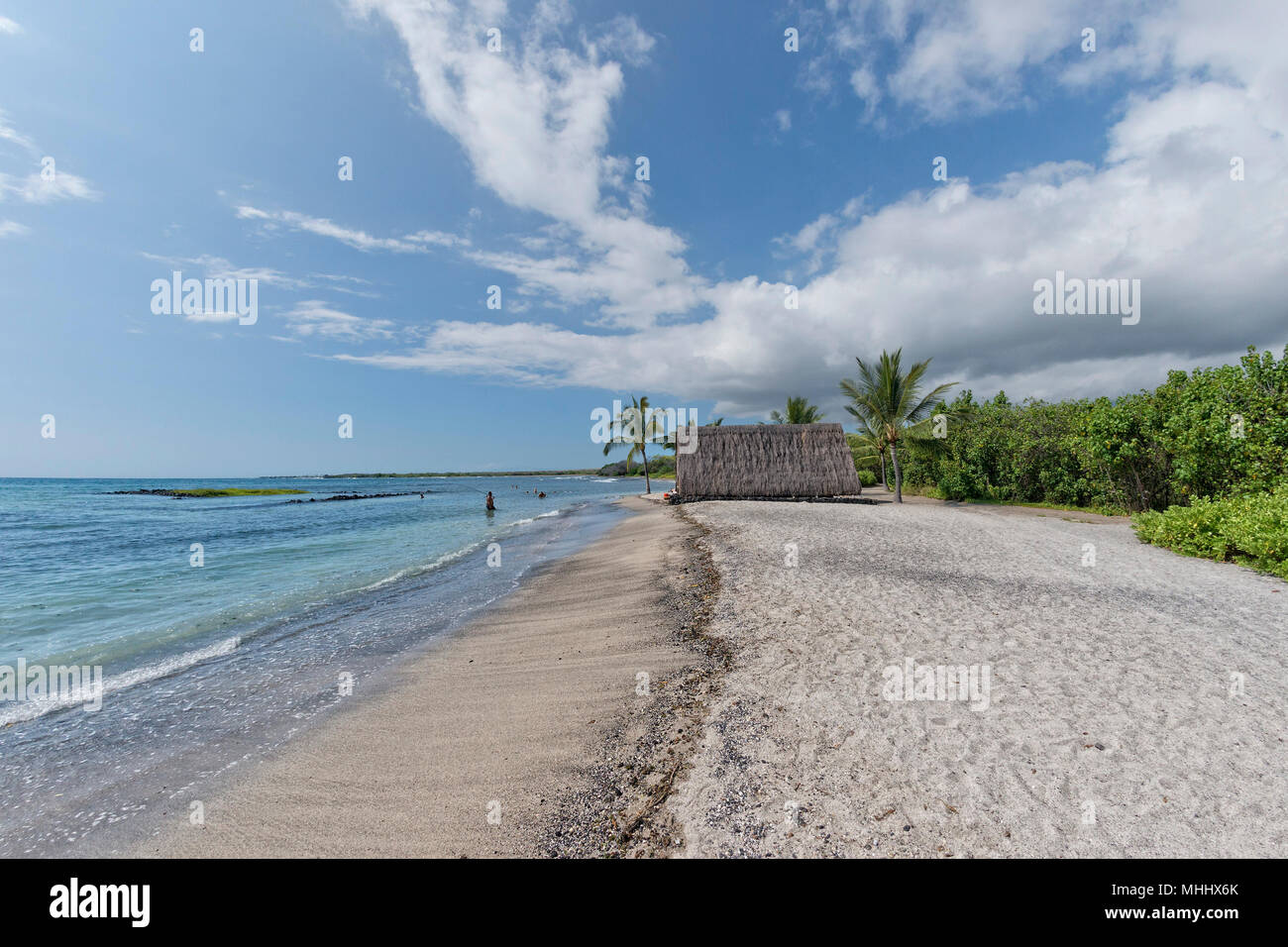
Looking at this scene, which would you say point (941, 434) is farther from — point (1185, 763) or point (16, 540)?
point (16, 540)

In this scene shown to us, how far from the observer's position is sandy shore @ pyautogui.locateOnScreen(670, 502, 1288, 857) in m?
2.79

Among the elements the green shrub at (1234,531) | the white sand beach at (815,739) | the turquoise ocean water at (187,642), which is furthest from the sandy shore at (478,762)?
the green shrub at (1234,531)

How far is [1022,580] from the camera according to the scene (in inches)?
323

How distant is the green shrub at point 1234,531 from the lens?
8.77 metres

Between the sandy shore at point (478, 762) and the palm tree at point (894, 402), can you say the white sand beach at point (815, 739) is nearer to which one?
the sandy shore at point (478, 762)

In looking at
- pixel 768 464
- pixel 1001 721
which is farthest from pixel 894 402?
pixel 1001 721

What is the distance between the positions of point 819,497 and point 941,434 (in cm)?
697

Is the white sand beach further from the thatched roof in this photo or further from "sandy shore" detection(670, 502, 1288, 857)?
the thatched roof

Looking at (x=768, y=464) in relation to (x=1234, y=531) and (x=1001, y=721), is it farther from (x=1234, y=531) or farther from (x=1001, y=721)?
(x=1001, y=721)

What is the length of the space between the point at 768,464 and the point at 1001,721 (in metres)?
21.2

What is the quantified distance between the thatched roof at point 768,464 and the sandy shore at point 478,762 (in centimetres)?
1809

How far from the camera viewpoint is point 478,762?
12.7 ft

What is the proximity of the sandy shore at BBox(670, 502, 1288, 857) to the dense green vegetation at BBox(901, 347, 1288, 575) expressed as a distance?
2699mm
